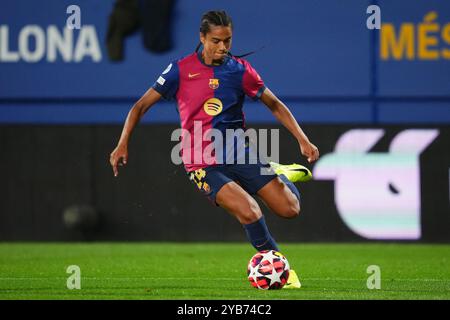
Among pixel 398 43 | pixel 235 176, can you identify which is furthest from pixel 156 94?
pixel 398 43

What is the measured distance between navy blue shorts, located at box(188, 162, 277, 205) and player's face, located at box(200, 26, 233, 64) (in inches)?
32.6

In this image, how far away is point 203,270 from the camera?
10.2 metres

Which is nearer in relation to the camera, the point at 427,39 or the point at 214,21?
the point at 214,21

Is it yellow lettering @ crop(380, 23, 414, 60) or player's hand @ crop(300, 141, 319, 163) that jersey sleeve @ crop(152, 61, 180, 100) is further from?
yellow lettering @ crop(380, 23, 414, 60)

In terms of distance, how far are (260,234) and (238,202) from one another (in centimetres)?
33

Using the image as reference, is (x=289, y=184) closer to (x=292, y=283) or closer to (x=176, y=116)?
(x=292, y=283)

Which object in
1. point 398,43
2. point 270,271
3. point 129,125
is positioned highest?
point 398,43

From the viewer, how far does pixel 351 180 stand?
13.4 meters

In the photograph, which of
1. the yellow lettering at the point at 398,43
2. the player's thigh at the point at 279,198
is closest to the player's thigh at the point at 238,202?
the player's thigh at the point at 279,198

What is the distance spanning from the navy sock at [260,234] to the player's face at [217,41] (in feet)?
4.10

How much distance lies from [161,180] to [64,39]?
2.32 meters

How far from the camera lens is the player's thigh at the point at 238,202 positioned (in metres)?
8.24

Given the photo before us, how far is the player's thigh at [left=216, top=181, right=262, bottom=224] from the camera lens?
8242mm
